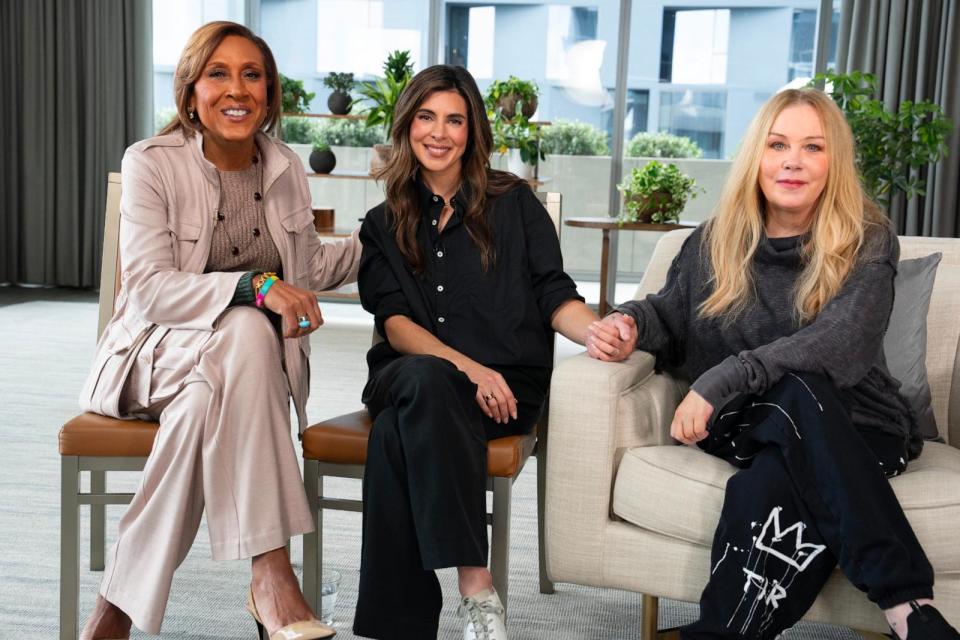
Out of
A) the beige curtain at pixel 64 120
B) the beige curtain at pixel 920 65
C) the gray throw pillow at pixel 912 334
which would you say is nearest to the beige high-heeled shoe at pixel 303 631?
the gray throw pillow at pixel 912 334

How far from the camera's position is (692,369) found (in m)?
2.00

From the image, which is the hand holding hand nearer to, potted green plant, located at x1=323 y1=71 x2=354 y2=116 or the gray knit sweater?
the gray knit sweater

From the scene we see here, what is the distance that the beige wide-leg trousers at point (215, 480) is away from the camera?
1713 millimetres

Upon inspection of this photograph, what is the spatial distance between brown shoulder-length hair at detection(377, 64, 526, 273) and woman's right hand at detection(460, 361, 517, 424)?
0.96ft

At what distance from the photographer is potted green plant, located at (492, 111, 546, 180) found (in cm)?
558

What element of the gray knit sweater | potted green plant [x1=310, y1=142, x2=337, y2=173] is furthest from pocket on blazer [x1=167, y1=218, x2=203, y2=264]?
potted green plant [x1=310, y1=142, x2=337, y2=173]

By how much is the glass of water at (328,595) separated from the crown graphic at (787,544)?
0.87m

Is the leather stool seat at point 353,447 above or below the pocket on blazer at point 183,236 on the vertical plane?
below

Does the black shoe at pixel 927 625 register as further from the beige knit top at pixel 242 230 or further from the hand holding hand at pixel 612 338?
the beige knit top at pixel 242 230

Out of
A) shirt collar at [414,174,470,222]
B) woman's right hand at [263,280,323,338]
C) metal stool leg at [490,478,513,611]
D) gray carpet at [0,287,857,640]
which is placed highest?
shirt collar at [414,174,470,222]

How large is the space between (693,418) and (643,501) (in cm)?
16

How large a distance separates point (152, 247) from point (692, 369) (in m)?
1.04

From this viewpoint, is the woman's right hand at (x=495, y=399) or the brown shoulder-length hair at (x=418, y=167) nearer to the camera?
the woman's right hand at (x=495, y=399)

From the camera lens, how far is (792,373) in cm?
169
